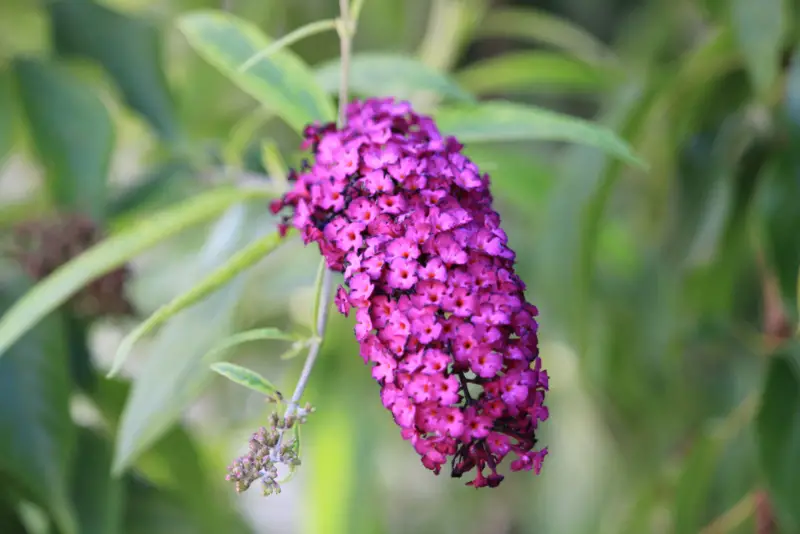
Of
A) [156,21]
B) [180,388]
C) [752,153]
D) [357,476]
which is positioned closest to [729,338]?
[752,153]

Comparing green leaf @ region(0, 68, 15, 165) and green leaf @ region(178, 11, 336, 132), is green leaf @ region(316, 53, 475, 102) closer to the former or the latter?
green leaf @ region(178, 11, 336, 132)

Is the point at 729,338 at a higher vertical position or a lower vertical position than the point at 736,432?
higher

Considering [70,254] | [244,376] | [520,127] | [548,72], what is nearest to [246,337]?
[244,376]

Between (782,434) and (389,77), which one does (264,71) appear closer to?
(389,77)

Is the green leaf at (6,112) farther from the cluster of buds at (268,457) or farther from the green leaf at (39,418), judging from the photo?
the cluster of buds at (268,457)

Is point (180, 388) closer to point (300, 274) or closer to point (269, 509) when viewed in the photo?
point (300, 274)

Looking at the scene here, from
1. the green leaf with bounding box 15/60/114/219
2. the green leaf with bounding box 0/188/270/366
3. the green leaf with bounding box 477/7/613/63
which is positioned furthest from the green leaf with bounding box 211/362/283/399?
the green leaf with bounding box 477/7/613/63
